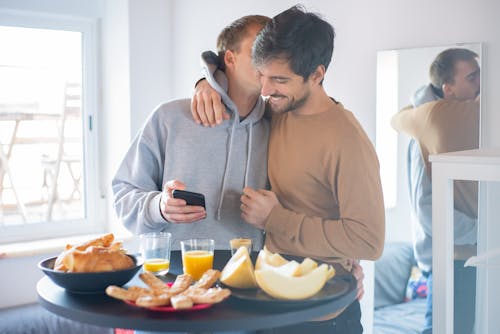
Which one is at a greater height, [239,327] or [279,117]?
[279,117]

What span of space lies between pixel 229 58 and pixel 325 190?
1.70 feet

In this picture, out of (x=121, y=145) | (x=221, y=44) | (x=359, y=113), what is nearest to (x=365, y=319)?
(x=359, y=113)

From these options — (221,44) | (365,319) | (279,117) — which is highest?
(221,44)

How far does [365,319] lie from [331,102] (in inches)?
54.2

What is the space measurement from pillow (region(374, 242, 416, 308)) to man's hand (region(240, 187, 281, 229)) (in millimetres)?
1059

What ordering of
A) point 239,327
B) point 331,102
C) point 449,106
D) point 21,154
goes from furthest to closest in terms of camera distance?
point 21,154 → point 449,106 → point 331,102 → point 239,327

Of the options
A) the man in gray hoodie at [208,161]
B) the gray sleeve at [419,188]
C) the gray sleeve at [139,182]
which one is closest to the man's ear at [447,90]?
the gray sleeve at [419,188]

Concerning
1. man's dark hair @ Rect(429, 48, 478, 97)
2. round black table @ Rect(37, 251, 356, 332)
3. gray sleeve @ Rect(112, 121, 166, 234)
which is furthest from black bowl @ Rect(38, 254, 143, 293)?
man's dark hair @ Rect(429, 48, 478, 97)

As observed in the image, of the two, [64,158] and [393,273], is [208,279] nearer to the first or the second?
[393,273]

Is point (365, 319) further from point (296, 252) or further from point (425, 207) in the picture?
point (296, 252)

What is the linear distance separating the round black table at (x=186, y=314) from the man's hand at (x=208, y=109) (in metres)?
0.69

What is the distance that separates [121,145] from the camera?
12.7 feet

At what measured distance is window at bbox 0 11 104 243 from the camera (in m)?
3.70

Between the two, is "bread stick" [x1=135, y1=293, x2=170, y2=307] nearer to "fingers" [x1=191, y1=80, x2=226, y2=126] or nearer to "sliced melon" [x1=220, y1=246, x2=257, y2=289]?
"sliced melon" [x1=220, y1=246, x2=257, y2=289]
